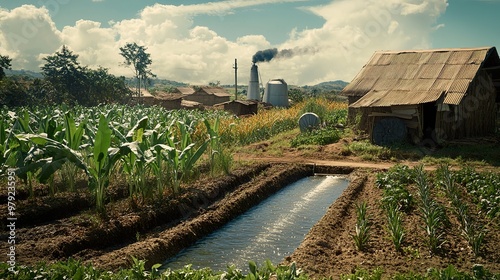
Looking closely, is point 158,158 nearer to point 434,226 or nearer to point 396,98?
point 434,226

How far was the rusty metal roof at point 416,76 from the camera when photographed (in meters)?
18.2

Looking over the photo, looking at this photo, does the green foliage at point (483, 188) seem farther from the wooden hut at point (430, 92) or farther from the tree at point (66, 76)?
the tree at point (66, 76)

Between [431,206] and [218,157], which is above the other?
[218,157]

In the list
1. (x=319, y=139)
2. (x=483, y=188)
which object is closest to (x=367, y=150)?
(x=319, y=139)

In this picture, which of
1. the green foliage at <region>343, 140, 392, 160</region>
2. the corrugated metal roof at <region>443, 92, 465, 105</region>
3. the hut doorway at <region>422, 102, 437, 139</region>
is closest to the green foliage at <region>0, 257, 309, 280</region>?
the green foliage at <region>343, 140, 392, 160</region>

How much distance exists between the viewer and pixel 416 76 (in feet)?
66.4

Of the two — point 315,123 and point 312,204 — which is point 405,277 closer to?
point 312,204

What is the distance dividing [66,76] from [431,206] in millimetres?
39241

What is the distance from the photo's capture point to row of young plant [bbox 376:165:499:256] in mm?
6965

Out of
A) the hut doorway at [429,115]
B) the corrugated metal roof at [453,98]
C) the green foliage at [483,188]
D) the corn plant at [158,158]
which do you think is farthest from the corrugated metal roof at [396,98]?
the corn plant at [158,158]

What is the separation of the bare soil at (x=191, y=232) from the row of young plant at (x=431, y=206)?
15 centimetres

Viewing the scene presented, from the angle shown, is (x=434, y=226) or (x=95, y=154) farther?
(x=95, y=154)

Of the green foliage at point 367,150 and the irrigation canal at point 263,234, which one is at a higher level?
the green foliage at point 367,150

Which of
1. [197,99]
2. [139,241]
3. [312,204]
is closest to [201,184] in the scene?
[312,204]
